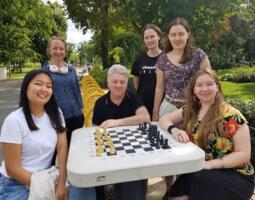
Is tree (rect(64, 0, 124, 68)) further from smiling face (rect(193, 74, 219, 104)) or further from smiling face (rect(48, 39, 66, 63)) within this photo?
smiling face (rect(193, 74, 219, 104))

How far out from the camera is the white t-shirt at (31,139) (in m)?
2.52

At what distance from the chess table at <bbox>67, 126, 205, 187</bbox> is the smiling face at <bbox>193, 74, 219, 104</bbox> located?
0.50 metres

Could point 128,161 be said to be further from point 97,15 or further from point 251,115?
point 97,15

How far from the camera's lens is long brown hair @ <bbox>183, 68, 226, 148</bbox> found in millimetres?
2729

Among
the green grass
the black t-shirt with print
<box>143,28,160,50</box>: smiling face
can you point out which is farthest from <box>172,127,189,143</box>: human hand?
the green grass

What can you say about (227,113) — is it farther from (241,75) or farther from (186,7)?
(241,75)

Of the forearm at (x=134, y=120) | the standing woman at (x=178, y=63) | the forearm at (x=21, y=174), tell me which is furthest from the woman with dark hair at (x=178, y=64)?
the forearm at (x=21, y=174)

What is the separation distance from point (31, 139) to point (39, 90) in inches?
16.5

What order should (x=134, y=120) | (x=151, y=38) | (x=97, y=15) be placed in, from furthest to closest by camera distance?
(x=97, y=15), (x=151, y=38), (x=134, y=120)

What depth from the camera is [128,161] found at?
2219 mm

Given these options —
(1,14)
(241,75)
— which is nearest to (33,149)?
(241,75)

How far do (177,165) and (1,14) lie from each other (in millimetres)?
23143

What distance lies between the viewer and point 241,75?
1844 cm

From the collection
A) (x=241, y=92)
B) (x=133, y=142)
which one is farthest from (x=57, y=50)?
(x=241, y=92)
